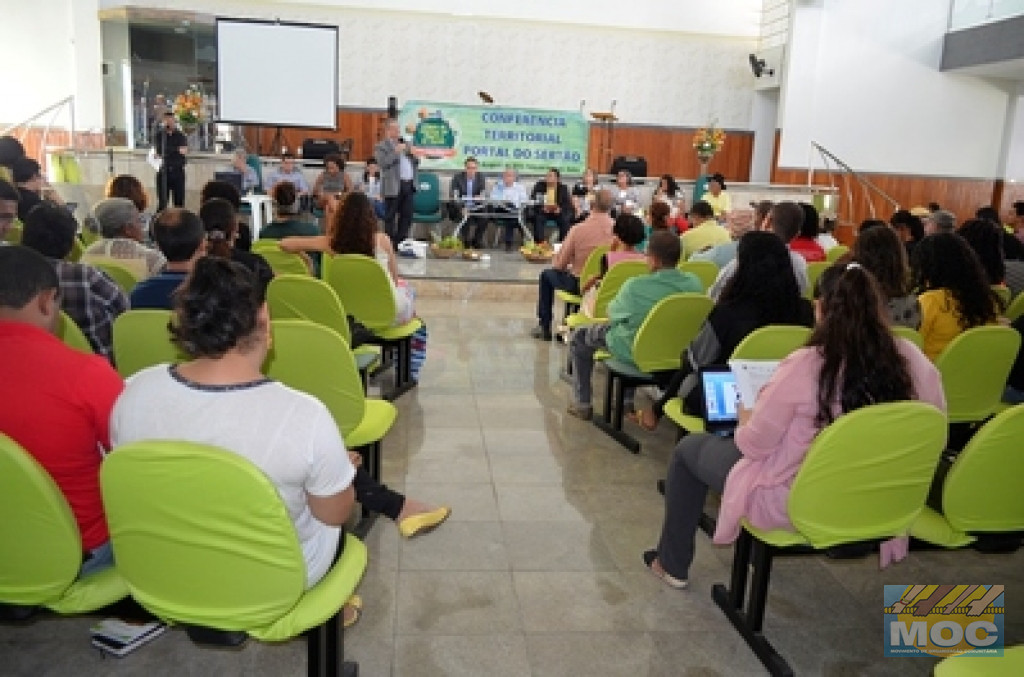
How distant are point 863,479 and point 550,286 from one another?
4264mm

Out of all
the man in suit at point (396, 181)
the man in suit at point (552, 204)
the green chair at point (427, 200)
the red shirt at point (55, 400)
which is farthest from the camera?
the green chair at point (427, 200)

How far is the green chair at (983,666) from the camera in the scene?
1.60m

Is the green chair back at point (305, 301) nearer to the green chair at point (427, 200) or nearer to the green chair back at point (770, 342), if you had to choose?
the green chair back at point (770, 342)

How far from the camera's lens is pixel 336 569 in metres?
1.91

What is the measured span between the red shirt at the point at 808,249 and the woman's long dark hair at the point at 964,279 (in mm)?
1610

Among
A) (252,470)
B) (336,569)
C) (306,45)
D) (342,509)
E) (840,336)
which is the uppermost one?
(306,45)

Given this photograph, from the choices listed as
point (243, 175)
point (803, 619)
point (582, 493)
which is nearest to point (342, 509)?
point (803, 619)

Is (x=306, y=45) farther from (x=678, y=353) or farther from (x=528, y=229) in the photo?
(x=678, y=353)

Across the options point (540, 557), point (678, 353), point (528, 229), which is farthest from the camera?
point (528, 229)

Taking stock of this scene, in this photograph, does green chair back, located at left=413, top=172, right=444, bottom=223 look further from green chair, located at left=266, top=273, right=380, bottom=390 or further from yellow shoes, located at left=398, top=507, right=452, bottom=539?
yellow shoes, located at left=398, top=507, right=452, bottom=539

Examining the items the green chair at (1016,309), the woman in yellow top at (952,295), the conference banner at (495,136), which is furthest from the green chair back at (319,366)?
the conference banner at (495,136)

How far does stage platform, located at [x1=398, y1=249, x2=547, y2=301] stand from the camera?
7.92m

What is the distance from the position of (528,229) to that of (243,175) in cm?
361

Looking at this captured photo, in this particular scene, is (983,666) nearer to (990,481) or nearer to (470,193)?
(990,481)
